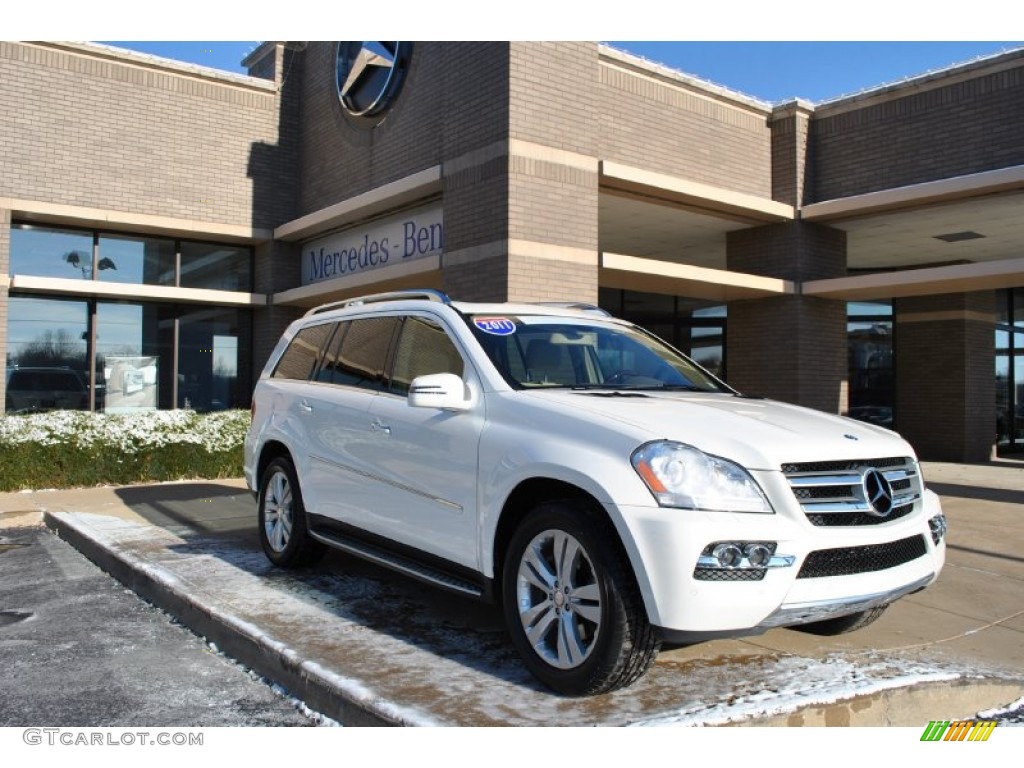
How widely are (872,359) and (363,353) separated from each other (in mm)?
15691

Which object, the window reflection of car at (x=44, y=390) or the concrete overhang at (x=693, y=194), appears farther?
the window reflection of car at (x=44, y=390)

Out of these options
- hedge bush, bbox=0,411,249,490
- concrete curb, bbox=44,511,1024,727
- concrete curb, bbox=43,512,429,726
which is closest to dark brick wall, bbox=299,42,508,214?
hedge bush, bbox=0,411,249,490

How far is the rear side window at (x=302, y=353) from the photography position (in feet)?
21.2

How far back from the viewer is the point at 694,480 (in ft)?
11.9

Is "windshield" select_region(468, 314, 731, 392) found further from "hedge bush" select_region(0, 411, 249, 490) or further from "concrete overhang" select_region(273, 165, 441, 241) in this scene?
"hedge bush" select_region(0, 411, 249, 490)

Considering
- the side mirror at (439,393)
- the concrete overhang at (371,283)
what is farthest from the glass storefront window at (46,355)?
the side mirror at (439,393)

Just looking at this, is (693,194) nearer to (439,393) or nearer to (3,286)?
(439,393)

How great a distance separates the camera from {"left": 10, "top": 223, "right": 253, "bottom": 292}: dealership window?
14906mm

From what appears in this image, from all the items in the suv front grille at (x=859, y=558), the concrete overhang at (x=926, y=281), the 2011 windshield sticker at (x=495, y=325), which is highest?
the concrete overhang at (x=926, y=281)

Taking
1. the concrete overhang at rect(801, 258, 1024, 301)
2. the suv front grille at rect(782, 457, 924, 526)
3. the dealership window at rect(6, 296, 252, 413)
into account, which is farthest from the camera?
the dealership window at rect(6, 296, 252, 413)

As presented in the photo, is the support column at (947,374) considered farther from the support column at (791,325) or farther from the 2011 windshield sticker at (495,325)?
the 2011 windshield sticker at (495,325)

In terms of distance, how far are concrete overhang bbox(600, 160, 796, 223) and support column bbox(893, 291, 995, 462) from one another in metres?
5.73

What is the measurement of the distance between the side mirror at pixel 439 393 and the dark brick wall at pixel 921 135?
10857mm

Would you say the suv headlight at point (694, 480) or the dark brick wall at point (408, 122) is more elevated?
the dark brick wall at point (408, 122)
